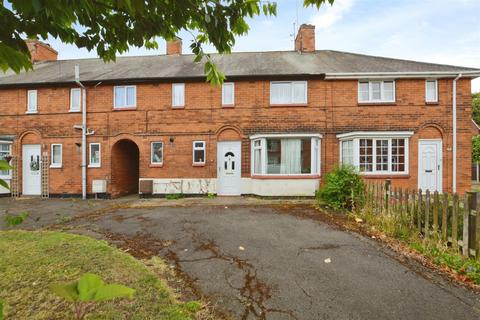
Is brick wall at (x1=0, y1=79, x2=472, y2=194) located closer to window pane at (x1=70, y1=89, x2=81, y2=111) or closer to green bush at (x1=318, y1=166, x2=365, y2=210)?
window pane at (x1=70, y1=89, x2=81, y2=111)

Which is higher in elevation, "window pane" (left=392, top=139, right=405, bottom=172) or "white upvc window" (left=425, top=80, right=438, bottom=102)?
"white upvc window" (left=425, top=80, right=438, bottom=102)

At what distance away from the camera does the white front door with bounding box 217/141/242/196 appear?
13.1 meters

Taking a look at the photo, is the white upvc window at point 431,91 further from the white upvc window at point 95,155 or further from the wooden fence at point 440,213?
the white upvc window at point 95,155

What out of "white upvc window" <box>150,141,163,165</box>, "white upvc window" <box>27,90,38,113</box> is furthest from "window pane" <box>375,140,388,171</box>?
"white upvc window" <box>27,90,38,113</box>

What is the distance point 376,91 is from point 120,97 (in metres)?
13.3

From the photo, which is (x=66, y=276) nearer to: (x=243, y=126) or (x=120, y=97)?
(x=243, y=126)

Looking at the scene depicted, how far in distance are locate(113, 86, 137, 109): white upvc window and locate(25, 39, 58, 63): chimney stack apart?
8.20m

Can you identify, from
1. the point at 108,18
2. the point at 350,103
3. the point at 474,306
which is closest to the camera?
the point at 108,18

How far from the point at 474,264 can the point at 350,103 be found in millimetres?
9693

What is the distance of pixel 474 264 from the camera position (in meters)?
4.34

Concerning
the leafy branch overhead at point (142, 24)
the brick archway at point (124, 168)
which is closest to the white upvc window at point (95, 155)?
the brick archway at point (124, 168)

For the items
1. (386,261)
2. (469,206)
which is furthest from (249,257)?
(469,206)

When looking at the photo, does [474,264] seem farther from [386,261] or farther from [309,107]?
[309,107]

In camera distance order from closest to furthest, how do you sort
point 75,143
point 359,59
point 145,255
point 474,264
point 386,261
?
point 474,264 < point 386,261 < point 145,255 < point 75,143 < point 359,59
